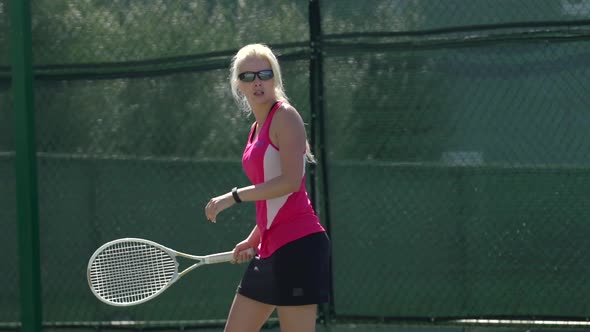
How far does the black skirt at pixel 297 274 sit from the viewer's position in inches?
146

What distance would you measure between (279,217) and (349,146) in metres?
1.43

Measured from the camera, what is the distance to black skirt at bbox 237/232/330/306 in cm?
370

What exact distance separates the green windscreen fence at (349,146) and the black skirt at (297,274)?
4.43 feet

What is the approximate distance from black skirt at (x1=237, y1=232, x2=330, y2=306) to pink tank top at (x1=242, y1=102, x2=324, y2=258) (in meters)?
0.03

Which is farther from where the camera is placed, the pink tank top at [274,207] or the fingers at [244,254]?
the fingers at [244,254]

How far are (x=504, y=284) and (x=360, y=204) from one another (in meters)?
0.84

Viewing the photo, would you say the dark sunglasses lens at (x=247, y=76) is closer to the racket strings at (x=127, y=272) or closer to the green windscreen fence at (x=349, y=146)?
the racket strings at (x=127, y=272)

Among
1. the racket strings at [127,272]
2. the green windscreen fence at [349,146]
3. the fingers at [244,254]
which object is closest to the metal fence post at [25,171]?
the green windscreen fence at [349,146]

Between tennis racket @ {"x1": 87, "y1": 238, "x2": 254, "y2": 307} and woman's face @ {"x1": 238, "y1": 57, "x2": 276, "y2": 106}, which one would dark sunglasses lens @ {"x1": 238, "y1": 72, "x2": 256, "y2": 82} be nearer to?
woman's face @ {"x1": 238, "y1": 57, "x2": 276, "y2": 106}

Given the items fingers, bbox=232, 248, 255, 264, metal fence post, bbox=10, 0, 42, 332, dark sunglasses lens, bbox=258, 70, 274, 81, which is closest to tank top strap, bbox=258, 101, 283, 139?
dark sunglasses lens, bbox=258, 70, 274, 81

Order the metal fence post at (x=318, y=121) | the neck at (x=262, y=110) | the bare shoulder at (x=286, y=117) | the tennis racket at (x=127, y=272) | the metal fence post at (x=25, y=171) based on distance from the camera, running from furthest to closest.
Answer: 1. the metal fence post at (x=25, y=171)
2. the metal fence post at (x=318, y=121)
3. the tennis racket at (x=127, y=272)
4. the neck at (x=262, y=110)
5. the bare shoulder at (x=286, y=117)

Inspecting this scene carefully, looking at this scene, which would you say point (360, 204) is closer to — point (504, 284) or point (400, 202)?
point (400, 202)

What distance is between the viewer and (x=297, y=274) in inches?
146

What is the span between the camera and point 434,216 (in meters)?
5.02
